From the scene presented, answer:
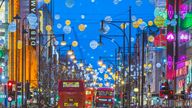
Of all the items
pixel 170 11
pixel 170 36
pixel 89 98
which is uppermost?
pixel 170 11

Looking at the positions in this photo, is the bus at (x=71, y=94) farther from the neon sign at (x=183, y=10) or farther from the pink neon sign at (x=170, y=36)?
the pink neon sign at (x=170, y=36)

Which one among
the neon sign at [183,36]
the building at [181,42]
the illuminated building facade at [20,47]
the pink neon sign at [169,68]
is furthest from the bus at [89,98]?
the neon sign at [183,36]

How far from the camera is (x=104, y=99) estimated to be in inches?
3206

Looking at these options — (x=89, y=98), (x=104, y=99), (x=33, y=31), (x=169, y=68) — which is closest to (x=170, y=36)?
(x=169, y=68)

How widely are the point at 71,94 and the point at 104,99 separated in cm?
2814

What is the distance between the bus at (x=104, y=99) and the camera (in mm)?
80062

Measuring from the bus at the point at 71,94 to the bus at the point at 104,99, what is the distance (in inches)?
1019

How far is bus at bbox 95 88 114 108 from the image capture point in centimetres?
8006

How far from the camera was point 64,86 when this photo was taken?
176 feet

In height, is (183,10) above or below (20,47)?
above

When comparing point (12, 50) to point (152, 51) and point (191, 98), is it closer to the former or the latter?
point (152, 51)

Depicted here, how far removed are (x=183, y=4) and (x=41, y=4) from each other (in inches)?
2759

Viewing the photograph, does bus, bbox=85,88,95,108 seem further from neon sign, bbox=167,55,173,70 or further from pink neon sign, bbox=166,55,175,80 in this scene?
neon sign, bbox=167,55,173,70

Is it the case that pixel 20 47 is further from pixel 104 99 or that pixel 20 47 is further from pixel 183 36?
pixel 183 36
